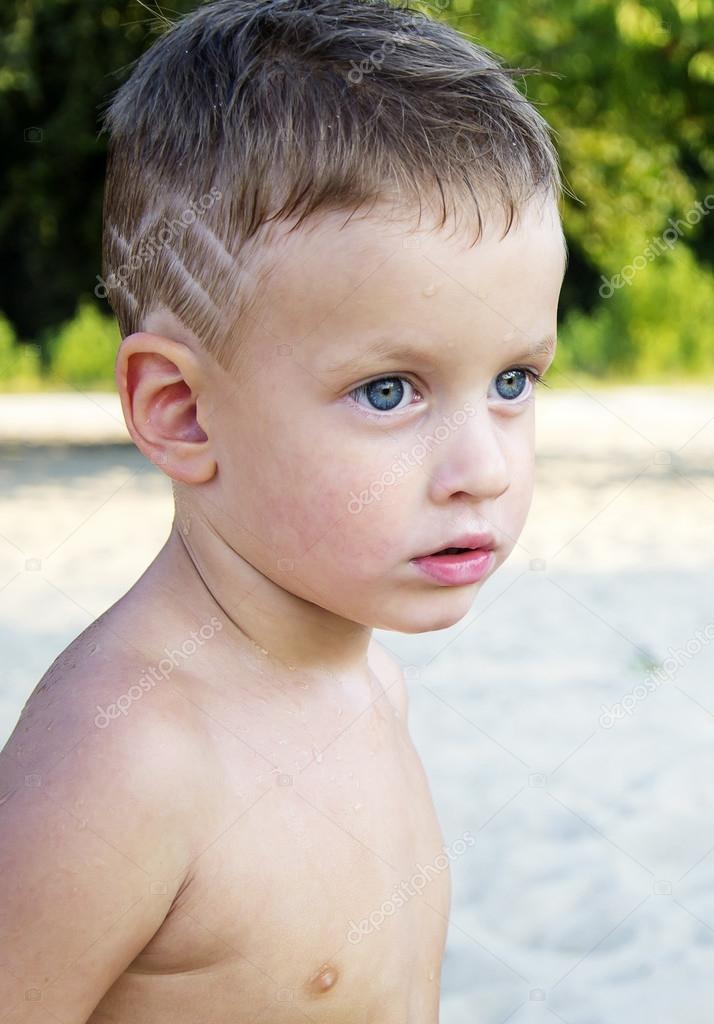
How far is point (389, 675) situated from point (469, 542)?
651mm

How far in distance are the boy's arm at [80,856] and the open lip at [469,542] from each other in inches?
15.7

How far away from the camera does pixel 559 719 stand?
4.63m

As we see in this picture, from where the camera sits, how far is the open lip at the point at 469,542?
5.25 feet

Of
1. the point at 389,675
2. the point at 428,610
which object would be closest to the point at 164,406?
the point at 428,610

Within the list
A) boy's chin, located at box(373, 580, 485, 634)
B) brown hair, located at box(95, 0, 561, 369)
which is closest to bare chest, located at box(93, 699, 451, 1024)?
boy's chin, located at box(373, 580, 485, 634)

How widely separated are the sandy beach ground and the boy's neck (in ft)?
4.60

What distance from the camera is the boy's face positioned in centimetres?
156

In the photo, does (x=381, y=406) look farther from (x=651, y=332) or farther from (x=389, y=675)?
(x=651, y=332)

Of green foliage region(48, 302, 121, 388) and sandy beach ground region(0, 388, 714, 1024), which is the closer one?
sandy beach ground region(0, 388, 714, 1024)

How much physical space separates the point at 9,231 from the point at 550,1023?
10171 mm

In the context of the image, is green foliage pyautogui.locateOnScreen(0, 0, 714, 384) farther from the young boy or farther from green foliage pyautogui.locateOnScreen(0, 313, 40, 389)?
the young boy

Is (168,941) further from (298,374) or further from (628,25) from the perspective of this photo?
(628,25)

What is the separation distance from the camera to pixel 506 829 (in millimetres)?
3766

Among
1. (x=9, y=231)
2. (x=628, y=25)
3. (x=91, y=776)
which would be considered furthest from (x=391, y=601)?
(x=9, y=231)
